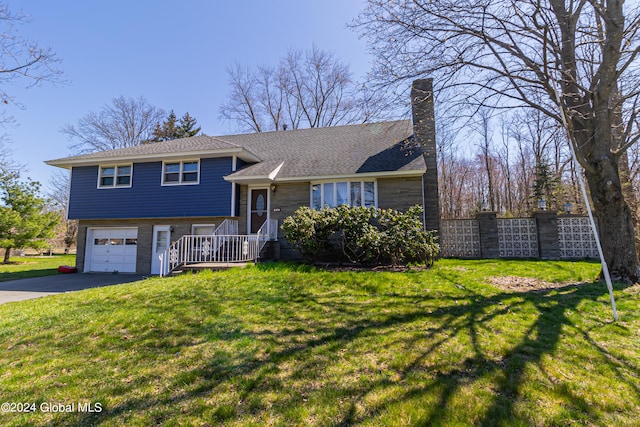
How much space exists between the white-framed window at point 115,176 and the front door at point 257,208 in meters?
5.78

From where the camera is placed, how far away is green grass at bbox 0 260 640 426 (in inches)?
103

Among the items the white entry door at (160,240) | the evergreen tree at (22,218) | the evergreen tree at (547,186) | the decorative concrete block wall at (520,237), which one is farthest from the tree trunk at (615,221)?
the evergreen tree at (22,218)

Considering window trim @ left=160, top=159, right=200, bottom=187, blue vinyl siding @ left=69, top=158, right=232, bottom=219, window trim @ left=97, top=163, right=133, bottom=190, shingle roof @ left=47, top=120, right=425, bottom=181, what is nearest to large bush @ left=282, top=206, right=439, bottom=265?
shingle roof @ left=47, top=120, right=425, bottom=181

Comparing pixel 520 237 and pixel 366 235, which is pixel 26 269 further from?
pixel 520 237

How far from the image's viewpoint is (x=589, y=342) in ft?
12.6

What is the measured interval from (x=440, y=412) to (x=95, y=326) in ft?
17.9

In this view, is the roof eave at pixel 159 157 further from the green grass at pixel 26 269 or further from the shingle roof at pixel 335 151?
the green grass at pixel 26 269

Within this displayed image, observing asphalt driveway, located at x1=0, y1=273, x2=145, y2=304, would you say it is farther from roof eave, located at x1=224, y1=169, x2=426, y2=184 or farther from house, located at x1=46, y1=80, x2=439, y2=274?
roof eave, located at x1=224, y1=169, x2=426, y2=184

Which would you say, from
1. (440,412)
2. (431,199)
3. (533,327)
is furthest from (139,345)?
(431,199)

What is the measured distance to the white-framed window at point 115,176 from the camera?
13070 millimetres

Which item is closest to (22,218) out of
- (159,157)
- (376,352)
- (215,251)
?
(159,157)

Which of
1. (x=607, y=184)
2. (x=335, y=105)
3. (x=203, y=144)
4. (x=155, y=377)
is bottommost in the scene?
(x=155, y=377)

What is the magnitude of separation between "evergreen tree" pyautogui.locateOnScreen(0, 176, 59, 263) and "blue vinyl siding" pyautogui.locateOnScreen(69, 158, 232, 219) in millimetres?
9412

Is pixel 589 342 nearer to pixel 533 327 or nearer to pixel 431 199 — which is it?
pixel 533 327
